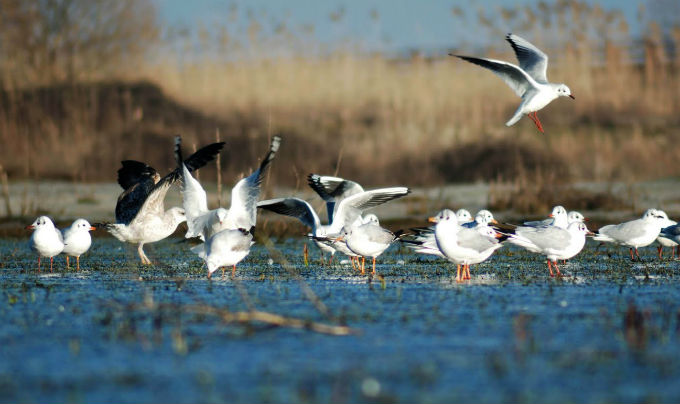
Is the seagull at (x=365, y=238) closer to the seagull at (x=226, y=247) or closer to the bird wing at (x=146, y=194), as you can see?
the seagull at (x=226, y=247)

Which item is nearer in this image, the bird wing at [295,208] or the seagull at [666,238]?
the bird wing at [295,208]

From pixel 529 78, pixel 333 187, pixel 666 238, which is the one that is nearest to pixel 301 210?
pixel 333 187

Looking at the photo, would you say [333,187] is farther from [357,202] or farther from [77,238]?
[77,238]

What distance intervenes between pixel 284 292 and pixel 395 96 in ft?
38.6

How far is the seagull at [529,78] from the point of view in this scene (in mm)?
12445

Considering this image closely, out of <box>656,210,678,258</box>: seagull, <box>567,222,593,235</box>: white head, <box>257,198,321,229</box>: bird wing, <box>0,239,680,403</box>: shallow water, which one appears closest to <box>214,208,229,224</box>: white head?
<box>0,239,680,403</box>: shallow water

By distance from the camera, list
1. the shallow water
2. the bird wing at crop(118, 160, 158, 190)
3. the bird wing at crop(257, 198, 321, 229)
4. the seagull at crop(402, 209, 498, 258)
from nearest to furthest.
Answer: the shallow water < the seagull at crop(402, 209, 498, 258) < the bird wing at crop(257, 198, 321, 229) < the bird wing at crop(118, 160, 158, 190)

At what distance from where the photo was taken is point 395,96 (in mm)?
21219

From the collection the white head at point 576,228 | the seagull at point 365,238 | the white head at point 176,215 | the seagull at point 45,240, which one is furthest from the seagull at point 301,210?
the white head at point 576,228

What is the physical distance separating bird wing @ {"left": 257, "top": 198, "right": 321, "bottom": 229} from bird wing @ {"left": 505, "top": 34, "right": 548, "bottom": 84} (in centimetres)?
337

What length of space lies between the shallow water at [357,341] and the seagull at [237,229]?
32 centimetres

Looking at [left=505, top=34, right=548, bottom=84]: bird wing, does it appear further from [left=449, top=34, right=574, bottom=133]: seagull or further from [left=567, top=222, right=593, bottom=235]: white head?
[left=567, top=222, right=593, bottom=235]: white head

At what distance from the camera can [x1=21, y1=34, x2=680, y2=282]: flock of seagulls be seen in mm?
11180

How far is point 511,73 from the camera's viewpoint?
12.6 m
